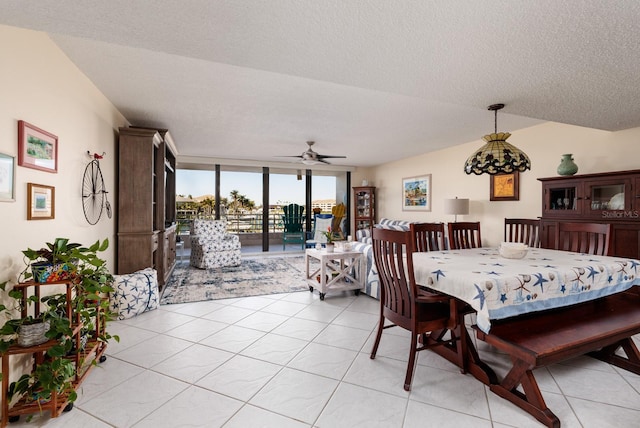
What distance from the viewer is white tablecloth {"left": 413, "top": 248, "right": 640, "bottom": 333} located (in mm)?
1599

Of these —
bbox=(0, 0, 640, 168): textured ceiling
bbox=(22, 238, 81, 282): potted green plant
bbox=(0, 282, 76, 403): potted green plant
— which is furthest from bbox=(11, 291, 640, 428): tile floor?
bbox=(0, 0, 640, 168): textured ceiling

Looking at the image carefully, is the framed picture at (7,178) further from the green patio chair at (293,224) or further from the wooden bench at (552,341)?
the green patio chair at (293,224)

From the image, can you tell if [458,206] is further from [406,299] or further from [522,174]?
[406,299]

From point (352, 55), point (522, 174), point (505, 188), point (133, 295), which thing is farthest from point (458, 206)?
point (133, 295)

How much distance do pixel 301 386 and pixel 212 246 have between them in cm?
408

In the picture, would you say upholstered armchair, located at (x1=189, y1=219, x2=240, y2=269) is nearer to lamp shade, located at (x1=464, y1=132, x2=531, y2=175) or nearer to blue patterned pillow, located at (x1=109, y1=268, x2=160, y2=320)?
blue patterned pillow, located at (x1=109, y1=268, x2=160, y2=320)

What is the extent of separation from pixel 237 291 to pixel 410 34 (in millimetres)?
3478

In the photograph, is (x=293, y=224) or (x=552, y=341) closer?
(x=552, y=341)

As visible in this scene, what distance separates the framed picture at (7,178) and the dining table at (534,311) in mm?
2487

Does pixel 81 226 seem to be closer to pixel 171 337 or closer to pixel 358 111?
pixel 171 337

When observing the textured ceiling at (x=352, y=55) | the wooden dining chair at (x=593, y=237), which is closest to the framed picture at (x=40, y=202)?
the textured ceiling at (x=352, y=55)

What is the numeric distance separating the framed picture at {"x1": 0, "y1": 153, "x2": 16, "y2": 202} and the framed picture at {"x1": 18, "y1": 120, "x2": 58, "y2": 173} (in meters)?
0.07

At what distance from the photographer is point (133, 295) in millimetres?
2889

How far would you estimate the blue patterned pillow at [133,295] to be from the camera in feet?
9.27
